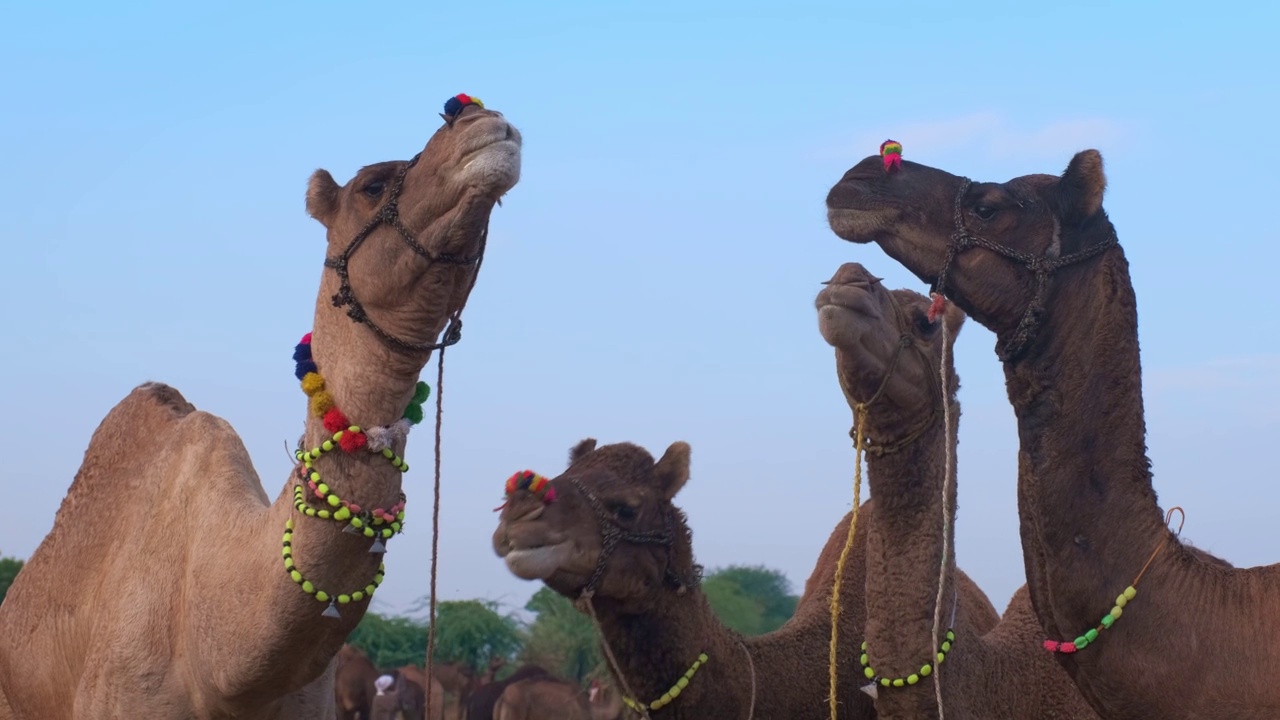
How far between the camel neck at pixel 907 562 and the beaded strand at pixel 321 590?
1.81m

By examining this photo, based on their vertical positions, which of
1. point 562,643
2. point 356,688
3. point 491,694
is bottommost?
point 491,694

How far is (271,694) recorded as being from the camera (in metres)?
4.56

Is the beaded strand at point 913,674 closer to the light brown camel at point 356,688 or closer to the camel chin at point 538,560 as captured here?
the camel chin at point 538,560

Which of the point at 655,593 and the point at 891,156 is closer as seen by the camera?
the point at 891,156

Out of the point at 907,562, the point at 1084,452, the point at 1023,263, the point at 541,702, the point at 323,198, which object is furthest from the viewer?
the point at 541,702

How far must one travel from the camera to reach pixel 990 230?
4.19 meters

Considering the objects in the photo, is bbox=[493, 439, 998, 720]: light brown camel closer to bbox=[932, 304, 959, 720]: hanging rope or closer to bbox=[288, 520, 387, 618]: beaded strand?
bbox=[932, 304, 959, 720]: hanging rope

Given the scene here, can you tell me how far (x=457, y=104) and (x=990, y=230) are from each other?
62.6 inches

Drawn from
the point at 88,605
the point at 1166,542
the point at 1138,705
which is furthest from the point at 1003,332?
the point at 88,605

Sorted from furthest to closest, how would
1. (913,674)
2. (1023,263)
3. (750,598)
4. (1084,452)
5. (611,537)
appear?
1. (750,598)
2. (611,537)
3. (913,674)
4. (1023,263)
5. (1084,452)

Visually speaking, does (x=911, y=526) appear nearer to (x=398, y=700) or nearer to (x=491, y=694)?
(x=491, y=694)

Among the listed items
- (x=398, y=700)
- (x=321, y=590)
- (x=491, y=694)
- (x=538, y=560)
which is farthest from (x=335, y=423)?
(x=398, y=700)

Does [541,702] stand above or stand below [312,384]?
above

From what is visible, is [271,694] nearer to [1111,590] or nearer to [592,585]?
[592,585]
